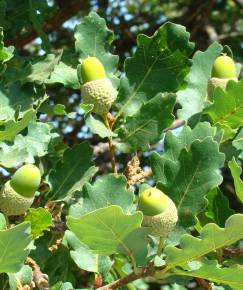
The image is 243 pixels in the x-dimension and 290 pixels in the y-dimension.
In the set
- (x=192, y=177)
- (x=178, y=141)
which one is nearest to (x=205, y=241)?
(x=192, y=177)

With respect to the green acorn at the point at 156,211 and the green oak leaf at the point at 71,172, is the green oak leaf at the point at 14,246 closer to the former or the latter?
the green acorn at the point at 156,211

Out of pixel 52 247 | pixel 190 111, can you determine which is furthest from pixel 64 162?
pixel 190 111

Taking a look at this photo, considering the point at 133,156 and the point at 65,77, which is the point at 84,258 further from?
the point at 65,77

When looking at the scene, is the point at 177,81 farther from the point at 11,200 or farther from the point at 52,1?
the point at 52,1

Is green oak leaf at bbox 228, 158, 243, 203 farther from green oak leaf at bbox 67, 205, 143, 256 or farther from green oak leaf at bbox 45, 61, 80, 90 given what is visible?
green oak leaf at bbox 45, 61, 80, 90

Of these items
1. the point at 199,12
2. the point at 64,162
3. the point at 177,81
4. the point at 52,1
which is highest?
the point at 177,81

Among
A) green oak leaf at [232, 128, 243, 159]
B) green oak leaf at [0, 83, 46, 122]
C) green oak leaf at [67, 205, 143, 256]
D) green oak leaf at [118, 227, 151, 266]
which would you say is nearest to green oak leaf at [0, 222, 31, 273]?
green oak leaf at [67, 205, 143, 256]

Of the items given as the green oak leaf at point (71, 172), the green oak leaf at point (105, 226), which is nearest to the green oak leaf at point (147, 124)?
the green oak leaf at point (71, 172)
